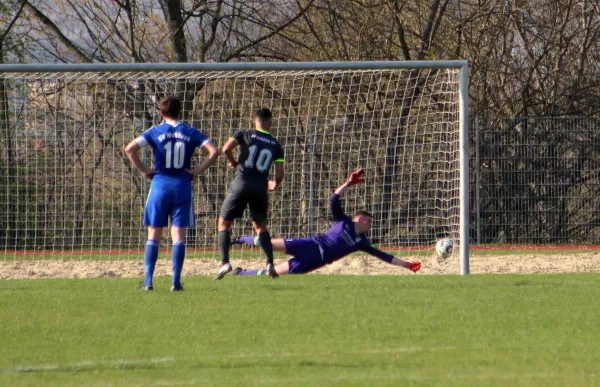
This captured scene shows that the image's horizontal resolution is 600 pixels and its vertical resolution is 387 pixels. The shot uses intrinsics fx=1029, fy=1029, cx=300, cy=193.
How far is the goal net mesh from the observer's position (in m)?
15.3

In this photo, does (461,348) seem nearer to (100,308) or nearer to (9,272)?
(100,308)

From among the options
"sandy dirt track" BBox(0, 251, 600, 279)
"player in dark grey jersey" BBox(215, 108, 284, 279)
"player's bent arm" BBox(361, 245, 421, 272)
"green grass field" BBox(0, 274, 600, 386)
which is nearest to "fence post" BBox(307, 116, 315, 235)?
"sandy dirt track" BBox(0, 251, 600, 279)

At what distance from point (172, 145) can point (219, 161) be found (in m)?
6.38

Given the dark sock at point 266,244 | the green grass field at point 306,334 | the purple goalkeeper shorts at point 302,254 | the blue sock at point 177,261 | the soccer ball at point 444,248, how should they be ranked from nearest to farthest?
the green grass field at point 306,334 < the blue sock at point 177,261 < the dark sock at point 266,244 < the purple goalkeeper shorts at point 302,254 < the soccer ball at point 444,248

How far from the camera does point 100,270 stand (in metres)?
14.3

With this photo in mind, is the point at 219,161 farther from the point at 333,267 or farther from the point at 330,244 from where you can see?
the point at 330,244

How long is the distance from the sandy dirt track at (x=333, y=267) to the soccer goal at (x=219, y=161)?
32 cm

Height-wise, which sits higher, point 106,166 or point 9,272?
point 106,166

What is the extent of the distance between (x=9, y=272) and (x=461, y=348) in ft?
30.7

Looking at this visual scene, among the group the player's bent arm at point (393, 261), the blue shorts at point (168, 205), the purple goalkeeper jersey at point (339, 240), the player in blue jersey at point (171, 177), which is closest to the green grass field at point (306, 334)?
the player in blue jersey at point (171, 177)

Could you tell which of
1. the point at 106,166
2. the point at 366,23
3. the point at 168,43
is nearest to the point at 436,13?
the point at 366,23

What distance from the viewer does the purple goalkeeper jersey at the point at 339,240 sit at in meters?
12.5

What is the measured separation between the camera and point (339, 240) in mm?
12570

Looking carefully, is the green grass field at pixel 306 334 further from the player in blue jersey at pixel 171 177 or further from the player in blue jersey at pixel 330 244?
the player in blue jersey at pixel 330 244
